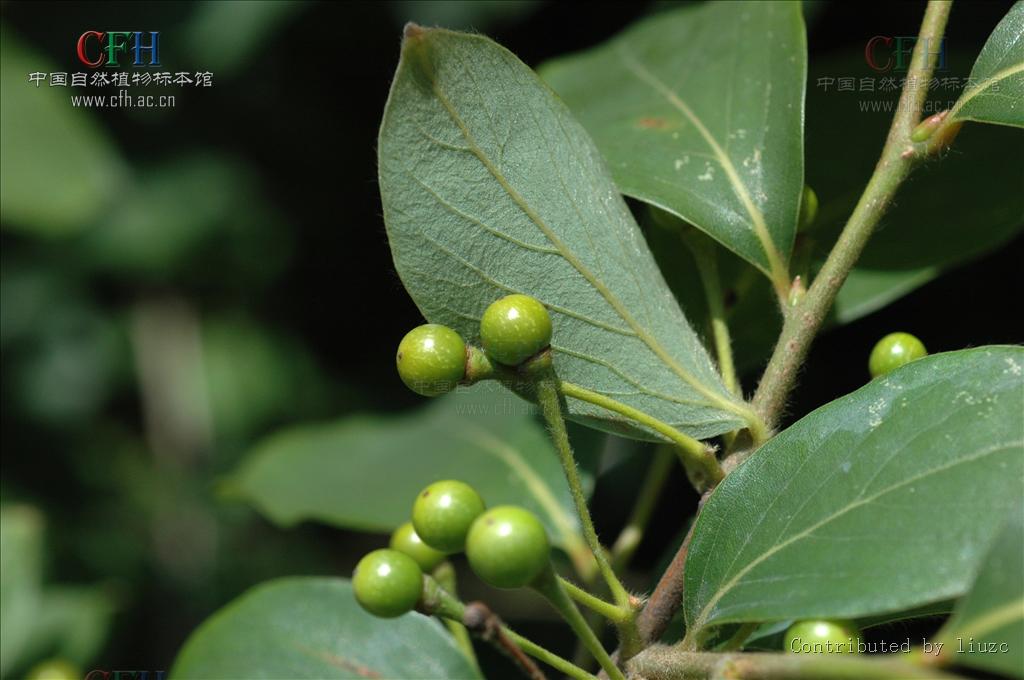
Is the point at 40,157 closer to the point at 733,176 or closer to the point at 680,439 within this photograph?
the point at 733,176

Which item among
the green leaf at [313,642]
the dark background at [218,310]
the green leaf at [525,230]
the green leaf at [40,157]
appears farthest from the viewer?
the dark background at [218,310]

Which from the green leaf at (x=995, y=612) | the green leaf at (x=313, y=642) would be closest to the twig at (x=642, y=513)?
the green leaf at (x=313, y=642)

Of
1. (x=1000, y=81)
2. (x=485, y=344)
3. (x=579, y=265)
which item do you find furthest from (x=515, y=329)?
(x=1000, y=81)

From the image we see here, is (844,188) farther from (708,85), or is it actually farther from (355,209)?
(355,209)

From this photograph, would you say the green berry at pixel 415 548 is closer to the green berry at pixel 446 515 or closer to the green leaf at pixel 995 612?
the green berry at pixel 446 515

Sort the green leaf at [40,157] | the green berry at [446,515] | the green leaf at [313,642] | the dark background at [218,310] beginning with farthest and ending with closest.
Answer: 1. the dark background at [218,310]
2. the green leaf at [40,157]
3. the green leaf at [313,642]
4. the green berry at [446,515]

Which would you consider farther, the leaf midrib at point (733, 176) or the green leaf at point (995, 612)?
the leaf midrib at point (733, 176)

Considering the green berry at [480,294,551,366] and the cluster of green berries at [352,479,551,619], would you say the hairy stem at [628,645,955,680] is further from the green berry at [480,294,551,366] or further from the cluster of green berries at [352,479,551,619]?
the green berry at [480,294,551,366]

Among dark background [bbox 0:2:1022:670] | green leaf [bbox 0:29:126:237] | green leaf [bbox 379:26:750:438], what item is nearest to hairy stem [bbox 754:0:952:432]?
green leaf [bbox 379:26:750:438]
